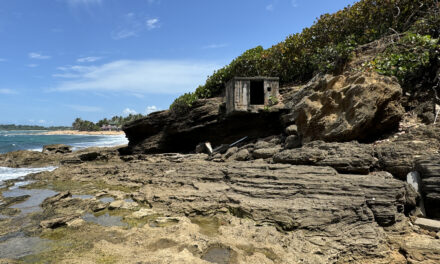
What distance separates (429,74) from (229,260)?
964 centimetres

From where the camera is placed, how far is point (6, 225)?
6070 mm

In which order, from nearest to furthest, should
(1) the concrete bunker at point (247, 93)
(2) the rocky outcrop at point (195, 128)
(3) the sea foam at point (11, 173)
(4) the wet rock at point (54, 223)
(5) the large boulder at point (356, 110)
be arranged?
(4) the wet rock at point (54, 223) → (5) the large boulder at point (356, 110) → (3) the sea foam at point (11, 173) → (1) the concrete bunker at point (247, 93) → (2) the rocky outcrop at point (195, 128)

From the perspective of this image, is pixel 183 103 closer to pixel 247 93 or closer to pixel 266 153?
pixel 247 93

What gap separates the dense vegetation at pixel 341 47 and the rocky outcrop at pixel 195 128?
1.13 metres

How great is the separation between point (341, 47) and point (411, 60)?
3.75 meters

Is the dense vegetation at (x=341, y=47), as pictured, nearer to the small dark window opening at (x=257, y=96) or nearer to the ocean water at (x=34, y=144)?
the small dark window opening at (x=257, y=96)

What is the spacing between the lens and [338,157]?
6496 mm

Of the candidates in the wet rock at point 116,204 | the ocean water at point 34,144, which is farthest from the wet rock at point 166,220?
the ocean water at point 34,144

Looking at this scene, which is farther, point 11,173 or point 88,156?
point 88,156

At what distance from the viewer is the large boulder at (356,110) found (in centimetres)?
762

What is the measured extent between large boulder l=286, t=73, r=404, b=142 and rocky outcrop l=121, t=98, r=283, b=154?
5363mm

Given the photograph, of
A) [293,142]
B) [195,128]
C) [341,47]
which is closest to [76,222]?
[293,142]

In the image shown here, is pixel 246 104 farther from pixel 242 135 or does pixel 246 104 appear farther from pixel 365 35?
pixel 365 35

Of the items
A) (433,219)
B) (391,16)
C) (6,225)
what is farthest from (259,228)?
(391,16)
